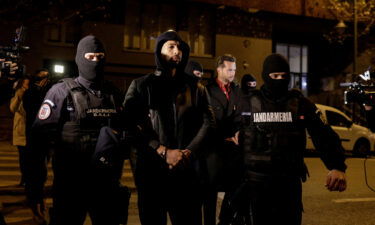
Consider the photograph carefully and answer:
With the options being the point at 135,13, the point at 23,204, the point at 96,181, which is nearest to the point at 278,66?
the point at 96,181

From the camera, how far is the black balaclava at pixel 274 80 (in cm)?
390

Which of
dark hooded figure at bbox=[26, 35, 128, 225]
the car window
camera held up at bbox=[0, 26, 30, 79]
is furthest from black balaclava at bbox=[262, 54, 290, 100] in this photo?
the car window

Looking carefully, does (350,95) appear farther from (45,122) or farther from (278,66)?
(45,122)

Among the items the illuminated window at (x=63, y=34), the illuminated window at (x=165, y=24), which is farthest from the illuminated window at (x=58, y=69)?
the illuminated window at (x=165, y=24)

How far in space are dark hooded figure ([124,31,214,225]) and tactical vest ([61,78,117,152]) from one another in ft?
1.15

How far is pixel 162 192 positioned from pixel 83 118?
901mm

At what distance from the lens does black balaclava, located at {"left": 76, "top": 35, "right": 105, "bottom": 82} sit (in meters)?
3.86

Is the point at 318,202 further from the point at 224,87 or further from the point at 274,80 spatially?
the point at 274,80

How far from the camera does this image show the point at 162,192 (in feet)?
11.1

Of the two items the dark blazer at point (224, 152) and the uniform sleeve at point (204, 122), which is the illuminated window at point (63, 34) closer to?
the dark blazer at point (224, 152)

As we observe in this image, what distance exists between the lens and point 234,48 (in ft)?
74.7

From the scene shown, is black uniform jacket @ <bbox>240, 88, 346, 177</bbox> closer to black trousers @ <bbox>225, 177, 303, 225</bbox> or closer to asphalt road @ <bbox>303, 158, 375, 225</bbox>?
black trousers @ <bbox>225, 177, 303, 225</bbox>

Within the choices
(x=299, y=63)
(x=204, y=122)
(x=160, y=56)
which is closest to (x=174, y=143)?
(x=204, y=122)

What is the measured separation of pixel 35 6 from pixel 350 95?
15.0m
